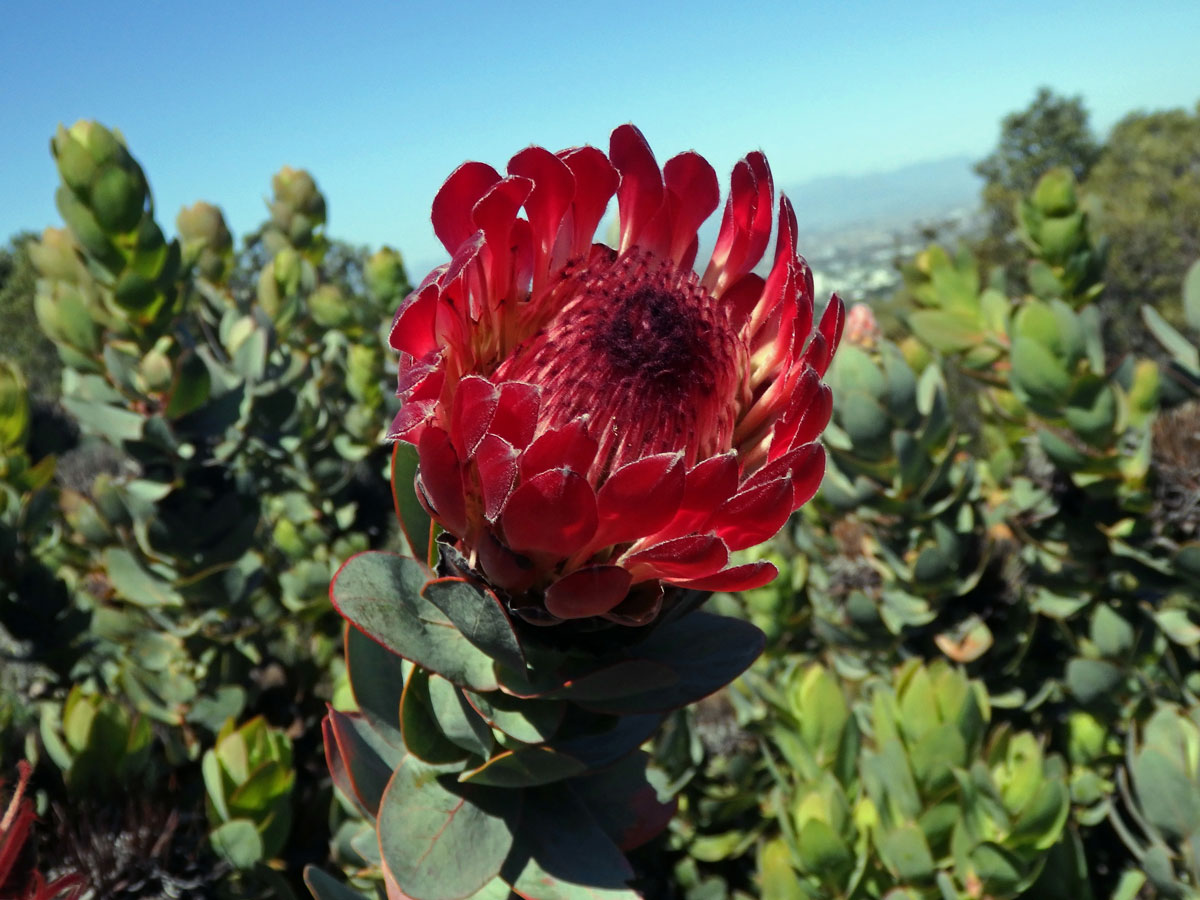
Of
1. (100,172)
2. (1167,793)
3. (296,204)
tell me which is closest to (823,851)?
(1167,793)

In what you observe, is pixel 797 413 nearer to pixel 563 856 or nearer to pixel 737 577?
pixel 737 577

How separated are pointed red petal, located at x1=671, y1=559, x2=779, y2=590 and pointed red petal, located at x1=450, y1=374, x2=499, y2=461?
0.65 ft

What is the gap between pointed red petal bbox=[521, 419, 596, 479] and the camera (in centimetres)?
67

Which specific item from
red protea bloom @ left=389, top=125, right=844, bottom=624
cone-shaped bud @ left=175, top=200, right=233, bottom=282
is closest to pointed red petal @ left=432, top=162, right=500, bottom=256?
red protea bloom @ left=389, top=125, right=844, bottom=624

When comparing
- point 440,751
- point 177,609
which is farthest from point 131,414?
point 440,751

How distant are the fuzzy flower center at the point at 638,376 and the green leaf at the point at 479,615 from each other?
0.51 feet

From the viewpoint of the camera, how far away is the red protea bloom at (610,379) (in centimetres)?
67

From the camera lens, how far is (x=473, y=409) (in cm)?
68

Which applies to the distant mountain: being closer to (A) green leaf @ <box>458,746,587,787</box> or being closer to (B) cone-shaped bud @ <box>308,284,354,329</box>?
(B) cone-shaped bud @ <box>308,284,354,329</box>

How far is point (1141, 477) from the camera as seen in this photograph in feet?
7.20

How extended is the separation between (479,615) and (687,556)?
7.8 inches

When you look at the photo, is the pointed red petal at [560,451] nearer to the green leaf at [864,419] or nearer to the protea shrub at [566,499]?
the protea shrub at [566,499]

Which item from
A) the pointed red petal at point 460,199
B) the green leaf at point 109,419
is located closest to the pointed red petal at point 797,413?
the pointed red petal at point 460,199

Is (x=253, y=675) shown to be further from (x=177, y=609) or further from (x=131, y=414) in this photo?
(x=131, y=414)
